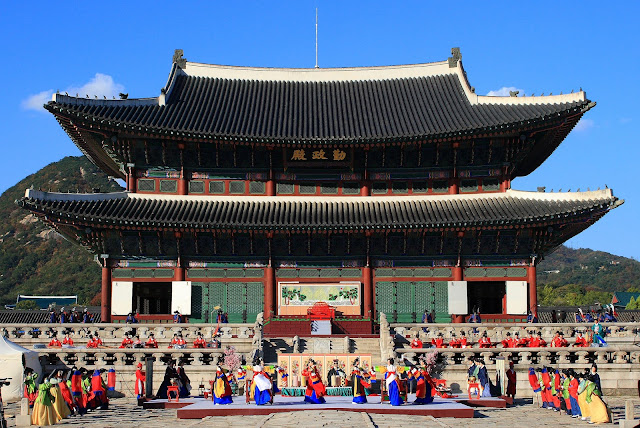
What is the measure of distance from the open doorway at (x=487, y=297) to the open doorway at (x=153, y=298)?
17.2 m

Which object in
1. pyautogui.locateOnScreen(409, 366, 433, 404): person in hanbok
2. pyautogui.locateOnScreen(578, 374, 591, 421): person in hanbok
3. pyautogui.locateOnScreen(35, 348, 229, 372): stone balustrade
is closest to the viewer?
pyautogui.locateOnScreen(578, 374, 591, 421): person in hanbok

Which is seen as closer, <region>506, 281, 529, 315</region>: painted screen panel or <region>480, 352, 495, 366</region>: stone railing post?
<region>480, 352, 495, 366</region>: stone railing post

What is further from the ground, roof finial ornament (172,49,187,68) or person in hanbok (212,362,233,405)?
roof finial ornament (172,49,187,68)

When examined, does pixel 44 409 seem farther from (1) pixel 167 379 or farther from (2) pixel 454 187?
(2) pixel 454 187

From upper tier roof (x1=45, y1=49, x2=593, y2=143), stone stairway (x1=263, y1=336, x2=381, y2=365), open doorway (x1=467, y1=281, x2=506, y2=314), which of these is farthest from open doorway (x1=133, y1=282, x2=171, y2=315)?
open doorway (x1=467, y1=281, x2=506, y2=314)

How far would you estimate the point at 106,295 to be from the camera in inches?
1576

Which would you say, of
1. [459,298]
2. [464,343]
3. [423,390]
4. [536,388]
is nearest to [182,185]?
[459,298]

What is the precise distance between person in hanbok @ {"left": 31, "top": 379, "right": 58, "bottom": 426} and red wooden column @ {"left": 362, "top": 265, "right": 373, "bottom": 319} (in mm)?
20083

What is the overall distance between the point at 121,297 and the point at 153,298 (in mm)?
3701

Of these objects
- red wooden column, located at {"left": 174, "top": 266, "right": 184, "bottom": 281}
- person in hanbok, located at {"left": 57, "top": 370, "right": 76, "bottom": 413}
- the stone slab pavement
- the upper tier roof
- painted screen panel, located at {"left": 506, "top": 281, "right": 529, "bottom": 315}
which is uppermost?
the upper tier roof

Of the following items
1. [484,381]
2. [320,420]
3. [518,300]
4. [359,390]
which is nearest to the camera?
[320,420]

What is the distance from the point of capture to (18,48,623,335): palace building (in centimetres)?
3947

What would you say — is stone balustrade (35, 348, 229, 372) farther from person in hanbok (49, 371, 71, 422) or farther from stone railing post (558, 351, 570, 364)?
stone railing post (558, 351, 570, 364)

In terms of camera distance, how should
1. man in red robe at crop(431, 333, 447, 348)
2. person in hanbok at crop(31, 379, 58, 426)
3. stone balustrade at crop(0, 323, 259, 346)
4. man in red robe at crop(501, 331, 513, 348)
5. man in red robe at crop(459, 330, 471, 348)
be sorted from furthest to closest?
stone balustrade at crop(0, 323, 259, 346) → man in red robe at crop(501, 331, 513, 348) → man in red robe at crop(431, 333, 447, 348) → man in red robe at crop(459, 330, 471, 348) → person in hanbok at crop(31, 379, 58, 426)
